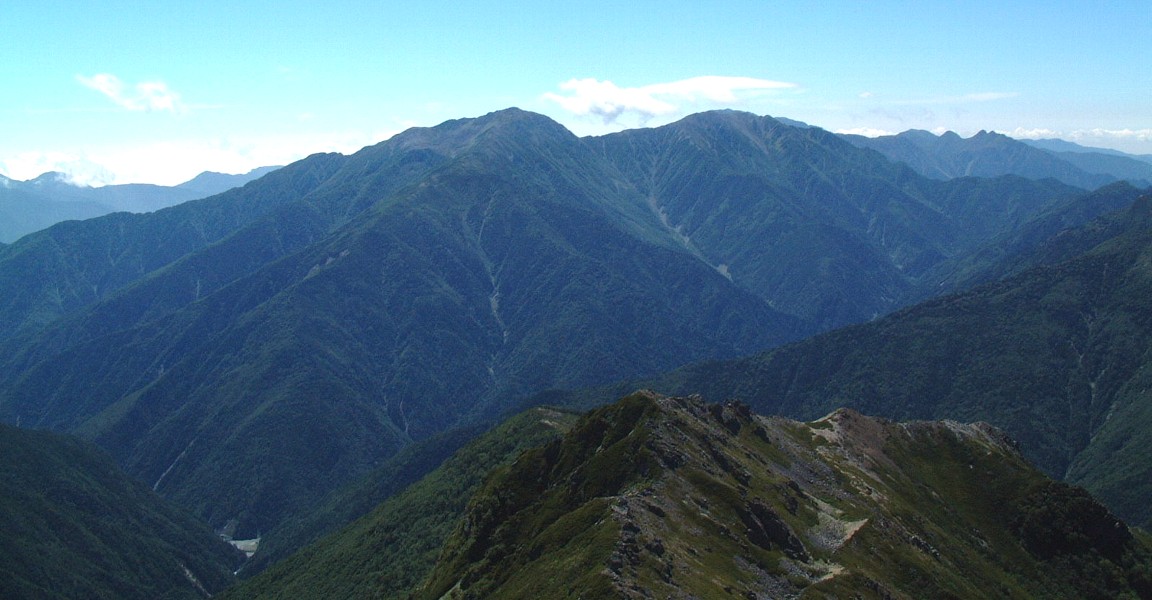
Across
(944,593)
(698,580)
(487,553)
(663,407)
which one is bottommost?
(944,593)

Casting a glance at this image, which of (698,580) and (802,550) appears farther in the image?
(802,550)

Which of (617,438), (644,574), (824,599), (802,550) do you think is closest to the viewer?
(644,574)

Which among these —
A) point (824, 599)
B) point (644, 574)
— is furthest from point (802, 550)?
point (644, 574)

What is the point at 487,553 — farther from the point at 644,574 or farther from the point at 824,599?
the point at 824,599

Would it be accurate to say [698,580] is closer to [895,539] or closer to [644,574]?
[644,574]

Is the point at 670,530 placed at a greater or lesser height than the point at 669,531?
lesser

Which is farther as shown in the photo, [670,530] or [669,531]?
[670,530]

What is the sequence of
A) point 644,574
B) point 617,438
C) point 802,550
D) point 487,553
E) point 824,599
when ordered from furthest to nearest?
point 617,438 → point 487,553 → point 802,550 → point 824,599 → point 644,574

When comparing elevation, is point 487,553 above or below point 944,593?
above

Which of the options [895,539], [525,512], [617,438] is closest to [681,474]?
[617,438]
